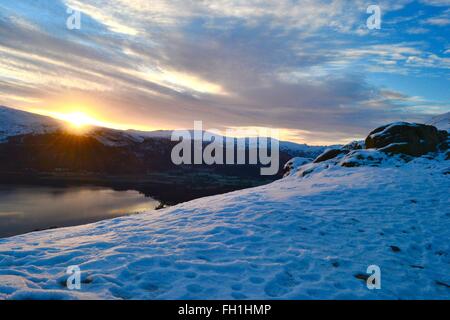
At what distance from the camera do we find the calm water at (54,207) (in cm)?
5547

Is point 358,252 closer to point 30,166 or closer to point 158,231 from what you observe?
point 158,231

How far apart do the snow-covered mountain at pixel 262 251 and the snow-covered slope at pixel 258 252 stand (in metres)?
0.03

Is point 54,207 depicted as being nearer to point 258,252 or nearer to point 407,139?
point 407,139

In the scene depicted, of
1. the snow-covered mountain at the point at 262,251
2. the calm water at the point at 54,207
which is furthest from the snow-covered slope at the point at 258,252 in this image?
the calm water at the point at 54,207

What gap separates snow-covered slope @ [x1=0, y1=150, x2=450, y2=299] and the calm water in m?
50.2

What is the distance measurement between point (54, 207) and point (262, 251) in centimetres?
7678

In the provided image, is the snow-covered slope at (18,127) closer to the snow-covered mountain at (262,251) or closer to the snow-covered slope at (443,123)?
the snow-covered mountain at (262,251)

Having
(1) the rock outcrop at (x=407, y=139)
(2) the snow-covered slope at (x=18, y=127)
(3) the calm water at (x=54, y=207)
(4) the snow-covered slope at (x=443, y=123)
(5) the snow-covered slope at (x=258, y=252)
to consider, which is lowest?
(3) the calm water at (x=54, y=207)

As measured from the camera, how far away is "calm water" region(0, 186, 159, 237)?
5547 centimetres

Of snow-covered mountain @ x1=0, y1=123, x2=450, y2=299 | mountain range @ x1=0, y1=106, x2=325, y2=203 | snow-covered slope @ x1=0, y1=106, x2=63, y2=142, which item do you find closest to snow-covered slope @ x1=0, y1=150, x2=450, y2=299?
snow-covered mountain @ x1=0, y1=123, x2=450, y2=299

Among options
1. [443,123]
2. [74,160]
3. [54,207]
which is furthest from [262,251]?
[74,160]

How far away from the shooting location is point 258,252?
8195 millimetres
